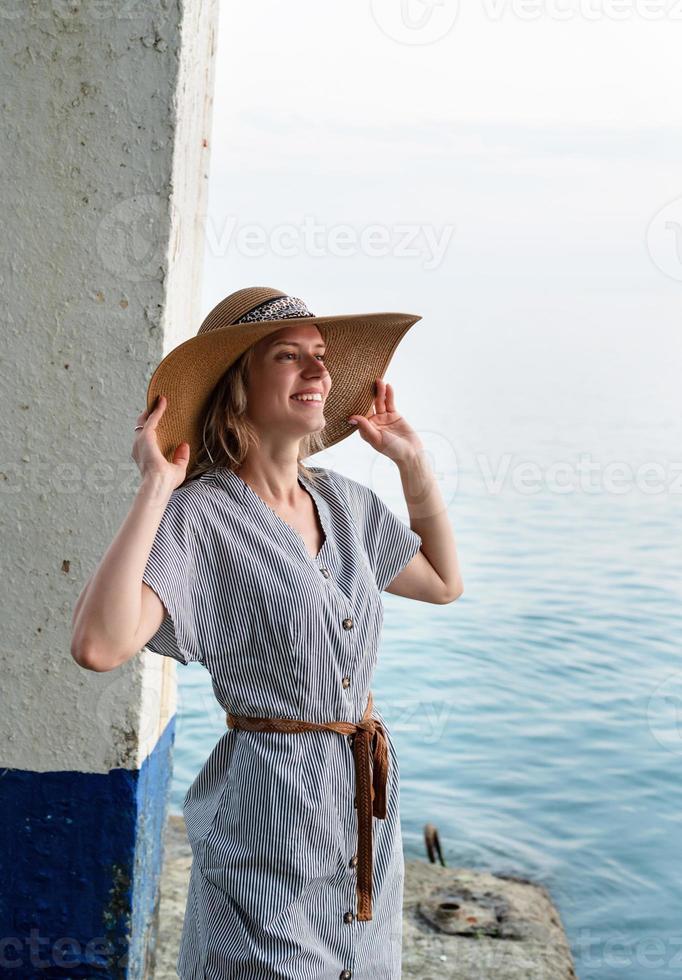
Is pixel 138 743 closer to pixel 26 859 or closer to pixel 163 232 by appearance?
pixel 26 859

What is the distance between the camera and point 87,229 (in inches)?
95.1

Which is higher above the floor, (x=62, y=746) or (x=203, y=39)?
(x=203, y=39)

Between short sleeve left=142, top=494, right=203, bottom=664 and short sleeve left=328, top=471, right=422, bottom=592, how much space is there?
40 centimetres

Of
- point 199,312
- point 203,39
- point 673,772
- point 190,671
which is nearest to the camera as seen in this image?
point 203,39

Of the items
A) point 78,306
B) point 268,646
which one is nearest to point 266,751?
point 268,646

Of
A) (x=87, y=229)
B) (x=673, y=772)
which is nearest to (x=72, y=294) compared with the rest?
(x=87, y=229)

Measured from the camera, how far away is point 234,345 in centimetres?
191

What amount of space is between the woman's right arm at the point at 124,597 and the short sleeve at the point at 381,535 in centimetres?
49

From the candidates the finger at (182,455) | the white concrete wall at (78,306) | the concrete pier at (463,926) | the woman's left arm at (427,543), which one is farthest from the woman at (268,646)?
the concrete pier at (463,926)

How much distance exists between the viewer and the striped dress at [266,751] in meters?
1.82

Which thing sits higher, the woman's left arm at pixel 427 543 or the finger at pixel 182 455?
the finger at pixel 182 455

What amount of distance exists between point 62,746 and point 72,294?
976 mm

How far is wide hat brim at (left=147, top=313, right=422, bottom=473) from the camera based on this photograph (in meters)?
1.87

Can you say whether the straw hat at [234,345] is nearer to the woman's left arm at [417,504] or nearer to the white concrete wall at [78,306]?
the woman's left arm at [417,504]
